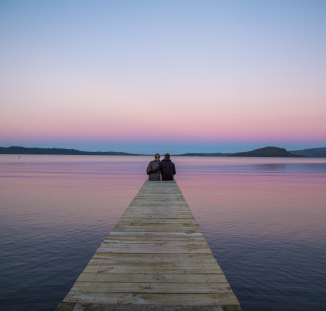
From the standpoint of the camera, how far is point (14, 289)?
7.07 m

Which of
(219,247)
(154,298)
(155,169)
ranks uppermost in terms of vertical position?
(155,169)

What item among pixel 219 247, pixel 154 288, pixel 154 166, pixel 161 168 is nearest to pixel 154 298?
pixel 154 288

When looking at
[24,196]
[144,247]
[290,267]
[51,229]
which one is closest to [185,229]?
[144,247]

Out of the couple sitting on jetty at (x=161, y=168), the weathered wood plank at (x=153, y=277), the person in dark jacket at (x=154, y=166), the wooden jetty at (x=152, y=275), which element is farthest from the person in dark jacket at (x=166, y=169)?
the weathered wood plank at (x=153, y=277)

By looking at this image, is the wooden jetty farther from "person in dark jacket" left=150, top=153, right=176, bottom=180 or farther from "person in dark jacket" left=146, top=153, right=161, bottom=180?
"person in dark jacket" left=150, top=153, right=176, bottom=180

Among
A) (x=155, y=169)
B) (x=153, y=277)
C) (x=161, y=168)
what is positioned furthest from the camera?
(x=161, y=168)

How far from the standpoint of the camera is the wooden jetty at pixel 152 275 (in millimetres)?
4055

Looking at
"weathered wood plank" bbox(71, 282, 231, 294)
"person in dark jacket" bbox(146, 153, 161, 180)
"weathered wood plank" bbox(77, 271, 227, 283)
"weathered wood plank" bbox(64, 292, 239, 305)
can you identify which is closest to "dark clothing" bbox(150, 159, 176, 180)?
"person in dark jacket" bbox(146, 153, 161, 180)

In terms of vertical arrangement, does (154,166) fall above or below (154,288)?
above

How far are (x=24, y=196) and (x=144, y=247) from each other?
19.9 m

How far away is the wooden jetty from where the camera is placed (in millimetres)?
4055

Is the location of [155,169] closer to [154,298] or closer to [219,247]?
[219,247]

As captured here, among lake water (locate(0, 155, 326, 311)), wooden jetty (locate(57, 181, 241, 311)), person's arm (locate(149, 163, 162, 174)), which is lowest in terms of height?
lake water (locate(0, 155, 326, 311))

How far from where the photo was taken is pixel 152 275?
4961 millimetres
